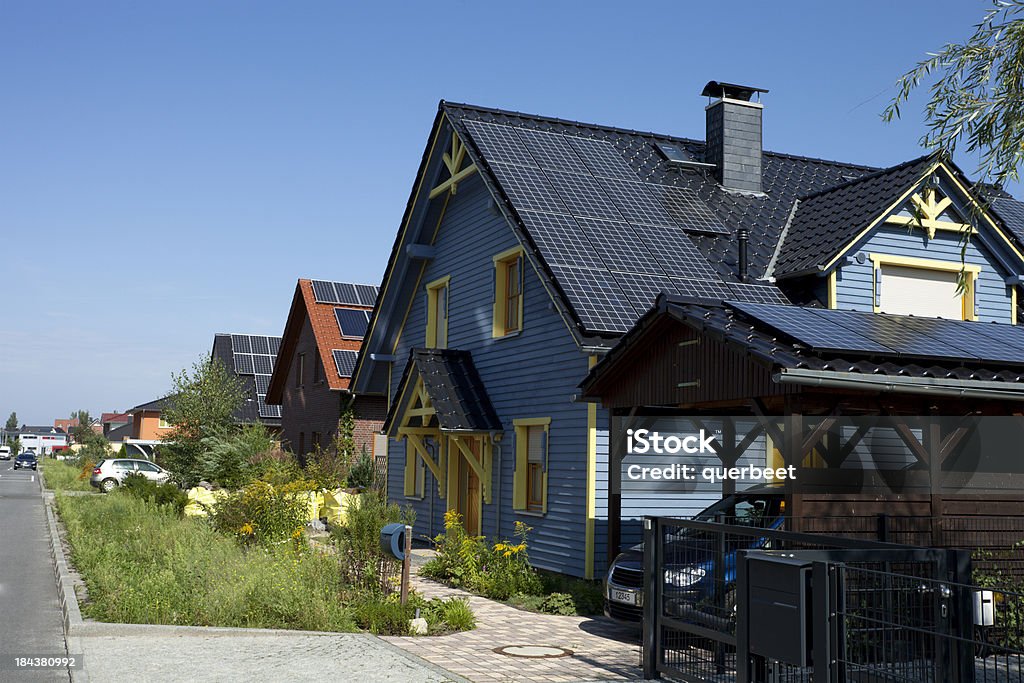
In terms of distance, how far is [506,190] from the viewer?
18.7 meters

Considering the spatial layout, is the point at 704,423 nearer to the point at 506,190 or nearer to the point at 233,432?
the point at 506,190

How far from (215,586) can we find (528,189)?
9.43 m

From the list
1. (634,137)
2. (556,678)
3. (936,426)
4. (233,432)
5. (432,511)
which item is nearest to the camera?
(556,678)

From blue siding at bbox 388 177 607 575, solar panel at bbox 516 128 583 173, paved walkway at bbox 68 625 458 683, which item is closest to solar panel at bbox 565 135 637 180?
solar panel at bbox 516 128 583 173

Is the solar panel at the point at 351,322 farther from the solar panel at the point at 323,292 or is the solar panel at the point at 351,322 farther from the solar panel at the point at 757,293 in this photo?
the solar panel at the point at 757,293

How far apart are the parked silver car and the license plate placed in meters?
34.7

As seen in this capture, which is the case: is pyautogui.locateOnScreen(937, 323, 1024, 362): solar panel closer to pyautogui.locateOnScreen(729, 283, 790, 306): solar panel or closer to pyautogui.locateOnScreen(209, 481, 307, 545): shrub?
pyautogui.locateOnScreen(729, 283, 790, 306): solar panel

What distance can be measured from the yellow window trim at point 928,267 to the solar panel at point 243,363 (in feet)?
121

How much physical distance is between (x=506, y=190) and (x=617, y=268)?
277cm

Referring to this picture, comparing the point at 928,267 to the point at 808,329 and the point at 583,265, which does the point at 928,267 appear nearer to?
the point at 583,265

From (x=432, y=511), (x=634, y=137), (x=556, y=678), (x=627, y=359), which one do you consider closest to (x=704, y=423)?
(x=627, y=359)

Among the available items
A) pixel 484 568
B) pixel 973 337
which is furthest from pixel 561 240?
pixel 973 337

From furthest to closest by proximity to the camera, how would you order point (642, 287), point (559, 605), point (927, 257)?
1. point (927, 257)
2. point (642, 287)
3. point (559, 605)

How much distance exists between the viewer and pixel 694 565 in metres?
9.05
